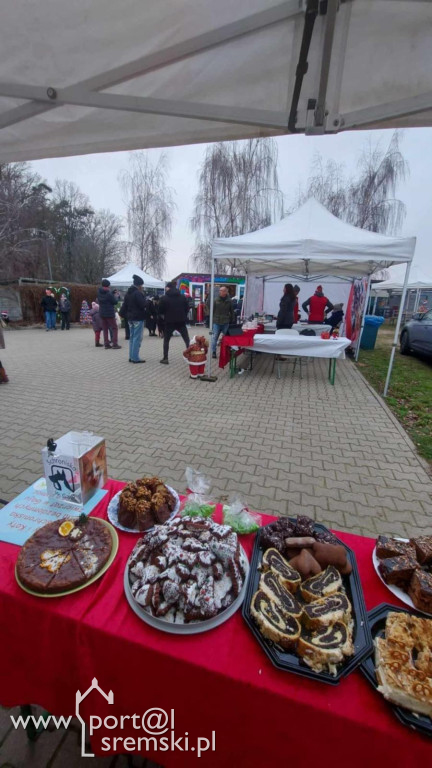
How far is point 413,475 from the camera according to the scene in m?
3.47

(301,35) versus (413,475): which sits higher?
(301,35)

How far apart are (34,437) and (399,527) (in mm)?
4245

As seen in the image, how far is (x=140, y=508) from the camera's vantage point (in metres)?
1.34

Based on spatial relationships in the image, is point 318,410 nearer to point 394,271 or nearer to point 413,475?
point 413,475

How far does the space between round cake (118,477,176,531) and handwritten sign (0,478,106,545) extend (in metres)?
0.22

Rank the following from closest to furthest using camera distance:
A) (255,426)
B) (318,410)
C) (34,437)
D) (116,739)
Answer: (116,739) < (34,437) < (255,426) < (318,410)

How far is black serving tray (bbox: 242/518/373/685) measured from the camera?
0.84 metres

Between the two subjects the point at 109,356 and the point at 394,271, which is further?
the point at 394,271

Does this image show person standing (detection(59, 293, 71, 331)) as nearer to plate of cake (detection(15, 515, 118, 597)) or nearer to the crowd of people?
the crowd of people

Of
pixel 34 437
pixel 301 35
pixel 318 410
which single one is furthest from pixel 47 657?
pixel 318 410

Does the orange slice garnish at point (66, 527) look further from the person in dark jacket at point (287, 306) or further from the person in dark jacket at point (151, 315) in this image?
the person in dark jacket at point (151, 315)

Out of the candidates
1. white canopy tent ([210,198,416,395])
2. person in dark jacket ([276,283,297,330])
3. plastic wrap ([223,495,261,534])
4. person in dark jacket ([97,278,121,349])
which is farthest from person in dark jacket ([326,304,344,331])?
plastic wrap ([223,495,261,534])

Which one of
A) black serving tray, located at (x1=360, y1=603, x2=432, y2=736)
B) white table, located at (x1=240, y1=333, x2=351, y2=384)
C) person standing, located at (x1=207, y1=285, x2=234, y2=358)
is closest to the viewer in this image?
black serving tray, located at (x1=360, y1=603, x2=432, y2=736)

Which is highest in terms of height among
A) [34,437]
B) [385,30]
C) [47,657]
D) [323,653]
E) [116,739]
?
[385,30]
